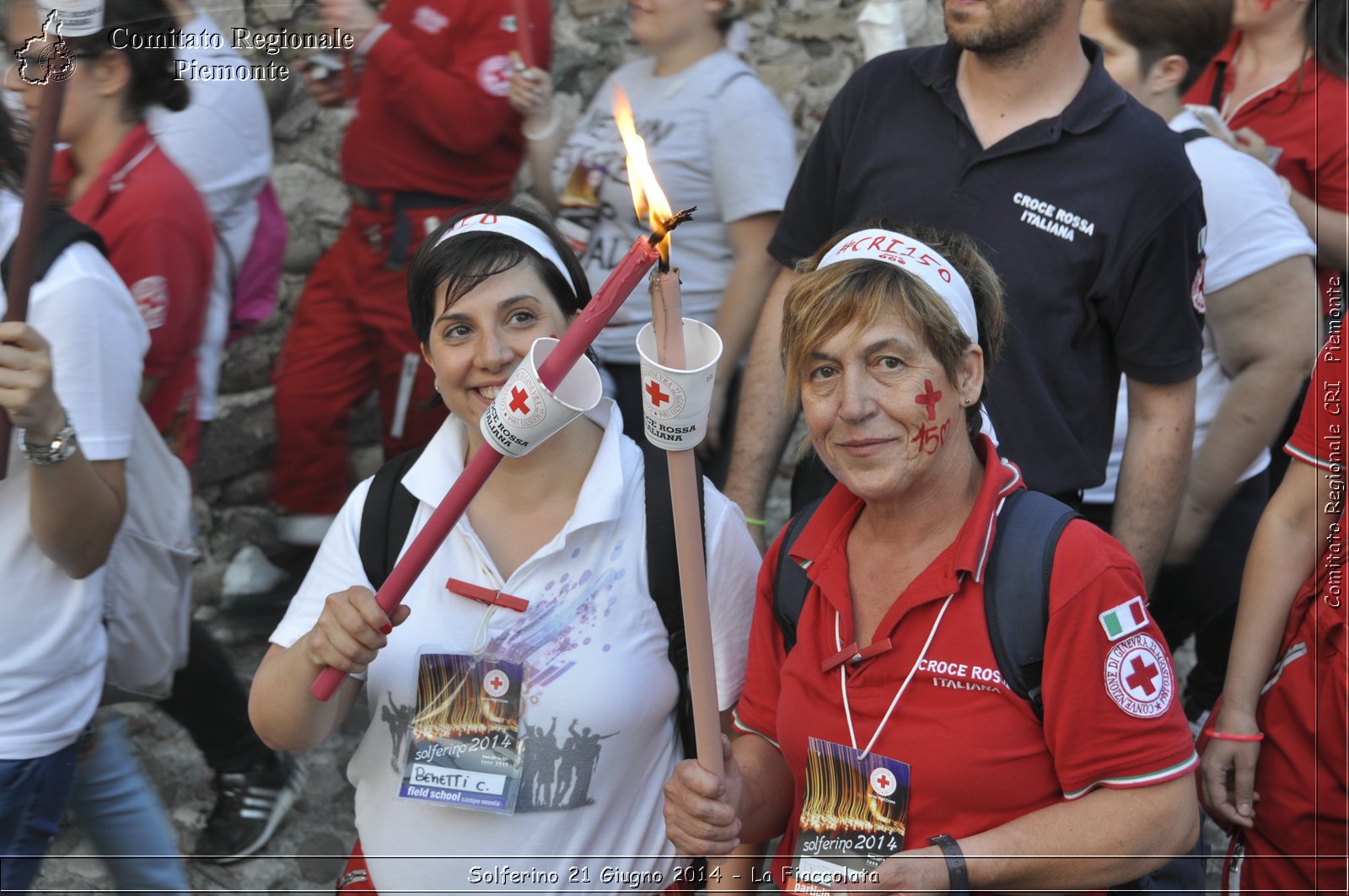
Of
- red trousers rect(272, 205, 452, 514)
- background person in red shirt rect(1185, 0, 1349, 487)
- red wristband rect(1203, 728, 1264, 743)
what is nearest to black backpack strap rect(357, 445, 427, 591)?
red wristband rect(1203, 728, 1264, 743)

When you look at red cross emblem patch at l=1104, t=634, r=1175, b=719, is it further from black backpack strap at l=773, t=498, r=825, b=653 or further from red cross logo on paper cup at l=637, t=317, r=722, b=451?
red cross logo on paper cup at l=637, t=317, r=722, b=451

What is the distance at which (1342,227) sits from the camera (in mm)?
3229

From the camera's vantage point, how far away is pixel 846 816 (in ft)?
5.92

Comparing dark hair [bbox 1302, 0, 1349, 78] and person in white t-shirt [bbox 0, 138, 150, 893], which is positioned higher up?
dark hair [bbox 1302, 0, 1349, 78]

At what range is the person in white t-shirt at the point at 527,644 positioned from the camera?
2037 millimetres

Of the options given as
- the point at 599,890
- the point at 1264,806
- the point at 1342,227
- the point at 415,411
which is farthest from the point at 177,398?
the point at 1342,227

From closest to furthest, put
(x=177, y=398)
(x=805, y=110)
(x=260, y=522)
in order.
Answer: (x=177, y=398) → (x=260, y=522) → (x=805, y=110)

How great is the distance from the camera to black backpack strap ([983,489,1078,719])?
172 centimetres

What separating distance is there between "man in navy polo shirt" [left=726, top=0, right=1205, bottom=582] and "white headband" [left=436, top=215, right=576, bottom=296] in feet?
1.93

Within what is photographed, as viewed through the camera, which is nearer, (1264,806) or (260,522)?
(1264,806)

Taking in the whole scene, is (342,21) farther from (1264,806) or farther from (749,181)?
(1264,806)

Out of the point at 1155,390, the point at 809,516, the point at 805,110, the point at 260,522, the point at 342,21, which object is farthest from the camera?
the point at 805,110

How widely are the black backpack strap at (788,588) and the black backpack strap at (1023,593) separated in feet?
0.93

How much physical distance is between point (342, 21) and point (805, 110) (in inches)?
69.2
